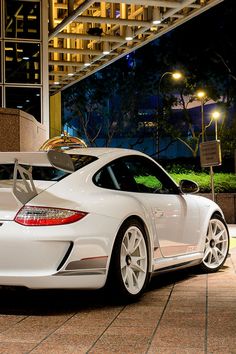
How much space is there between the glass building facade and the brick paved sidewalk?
45.7ft

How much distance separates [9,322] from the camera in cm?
582

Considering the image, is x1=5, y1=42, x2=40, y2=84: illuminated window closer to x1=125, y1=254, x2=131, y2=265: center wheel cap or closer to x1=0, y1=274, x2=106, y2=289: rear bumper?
x1=125, y1=254, x2=131, y2=265: center wheel cap

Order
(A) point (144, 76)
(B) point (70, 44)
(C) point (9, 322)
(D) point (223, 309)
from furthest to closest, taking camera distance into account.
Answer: (A) point (144, 76) < (B) point (70, 44) < (D) point (223, 309) < (C) point (9, 322)

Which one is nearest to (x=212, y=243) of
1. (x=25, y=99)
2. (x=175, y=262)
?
(x=175, y=262)

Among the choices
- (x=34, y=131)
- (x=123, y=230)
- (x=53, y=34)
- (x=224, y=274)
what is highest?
(x=53, y=34)

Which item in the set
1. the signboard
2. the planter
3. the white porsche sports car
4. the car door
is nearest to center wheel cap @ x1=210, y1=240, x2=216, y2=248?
the car door

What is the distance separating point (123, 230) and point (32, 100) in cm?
1502

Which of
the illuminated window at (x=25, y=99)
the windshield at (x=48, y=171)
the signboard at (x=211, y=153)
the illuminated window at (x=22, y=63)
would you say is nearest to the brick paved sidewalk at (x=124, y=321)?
the windshield at (x=48, y=171)

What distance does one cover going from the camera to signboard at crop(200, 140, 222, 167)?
12570mm

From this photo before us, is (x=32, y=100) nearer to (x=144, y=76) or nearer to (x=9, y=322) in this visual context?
(x=9, y=322)

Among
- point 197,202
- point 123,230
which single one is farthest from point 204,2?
point 123,230

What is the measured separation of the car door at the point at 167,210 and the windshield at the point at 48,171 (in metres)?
0.41

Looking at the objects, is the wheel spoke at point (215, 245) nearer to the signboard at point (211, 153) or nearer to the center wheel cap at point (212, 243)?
the center wheel cap at point (212, 243)

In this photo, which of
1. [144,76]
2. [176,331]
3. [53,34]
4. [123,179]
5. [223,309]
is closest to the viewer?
[176,331]
